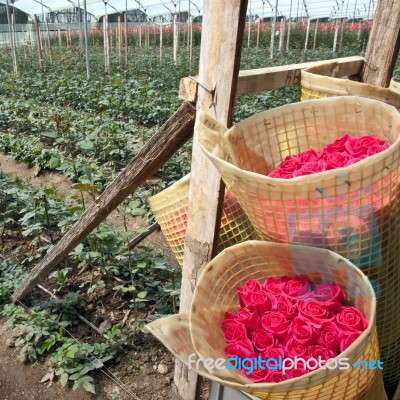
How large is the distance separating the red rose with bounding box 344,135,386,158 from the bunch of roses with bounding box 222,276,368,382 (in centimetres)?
35

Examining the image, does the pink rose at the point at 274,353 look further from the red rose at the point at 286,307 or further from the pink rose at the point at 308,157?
the pink rose at the point at 308,157

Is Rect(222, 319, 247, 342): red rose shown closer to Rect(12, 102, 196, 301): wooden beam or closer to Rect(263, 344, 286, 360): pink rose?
Rect(263, 344, 286, 360): pink rose

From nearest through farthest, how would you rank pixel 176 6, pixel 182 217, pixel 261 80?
1. pixel 261 80
2. pixel 182 217
3. pixel 176 6

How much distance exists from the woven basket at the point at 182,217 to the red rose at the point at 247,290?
42 cm

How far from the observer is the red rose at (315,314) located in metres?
1.09

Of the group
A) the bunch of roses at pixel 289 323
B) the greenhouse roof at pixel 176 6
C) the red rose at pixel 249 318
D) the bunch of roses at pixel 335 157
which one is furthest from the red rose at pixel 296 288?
the greenhouse roof at pixel 176 6

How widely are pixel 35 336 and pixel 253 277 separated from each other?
1609 millimetres

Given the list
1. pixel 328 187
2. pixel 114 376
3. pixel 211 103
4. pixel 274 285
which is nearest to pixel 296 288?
pixel 274 285

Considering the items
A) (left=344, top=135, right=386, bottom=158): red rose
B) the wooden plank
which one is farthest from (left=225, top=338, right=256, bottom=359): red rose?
the wooden plank

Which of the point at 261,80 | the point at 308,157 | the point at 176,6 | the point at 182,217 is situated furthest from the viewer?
the point at 176,6

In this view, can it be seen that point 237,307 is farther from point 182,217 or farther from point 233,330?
point 182,217

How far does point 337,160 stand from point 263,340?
500 mm

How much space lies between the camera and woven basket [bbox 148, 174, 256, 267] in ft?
5.47

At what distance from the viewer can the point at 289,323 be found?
3.70 ft
